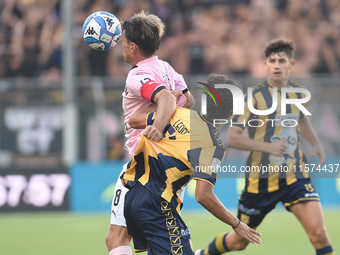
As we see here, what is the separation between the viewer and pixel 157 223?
12.0ft

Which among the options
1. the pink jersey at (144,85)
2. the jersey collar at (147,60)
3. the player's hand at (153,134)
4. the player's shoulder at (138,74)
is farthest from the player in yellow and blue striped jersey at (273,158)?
the player's hand at (153,134)

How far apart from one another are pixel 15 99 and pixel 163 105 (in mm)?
7305

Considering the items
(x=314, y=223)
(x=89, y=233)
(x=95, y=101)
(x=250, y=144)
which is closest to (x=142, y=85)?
(x=250, y=144)

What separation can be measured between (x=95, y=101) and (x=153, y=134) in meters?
7.06

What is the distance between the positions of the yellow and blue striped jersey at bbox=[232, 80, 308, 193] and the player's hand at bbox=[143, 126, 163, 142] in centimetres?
203

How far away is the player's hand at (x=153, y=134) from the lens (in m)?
3.71

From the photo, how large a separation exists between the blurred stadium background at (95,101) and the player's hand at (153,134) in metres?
3.72

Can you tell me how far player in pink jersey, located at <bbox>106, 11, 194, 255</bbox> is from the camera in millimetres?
3934

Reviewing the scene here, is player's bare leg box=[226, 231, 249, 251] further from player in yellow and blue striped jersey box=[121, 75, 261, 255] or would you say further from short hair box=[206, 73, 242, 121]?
short hair box=[206, 73, 242, 121]

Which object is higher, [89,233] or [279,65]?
[279,65]

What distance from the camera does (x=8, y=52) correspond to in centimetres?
1236

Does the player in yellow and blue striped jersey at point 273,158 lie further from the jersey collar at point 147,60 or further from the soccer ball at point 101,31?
the soccer ball at point 101,31

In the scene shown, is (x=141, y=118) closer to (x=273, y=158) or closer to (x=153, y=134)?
(x=153, y=134)

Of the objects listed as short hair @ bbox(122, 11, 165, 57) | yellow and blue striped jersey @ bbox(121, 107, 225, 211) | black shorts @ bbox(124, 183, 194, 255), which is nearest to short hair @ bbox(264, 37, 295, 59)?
short hair @ bbox(122, 11, 165, 57)
